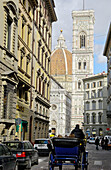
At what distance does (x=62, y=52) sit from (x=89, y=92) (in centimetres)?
8673

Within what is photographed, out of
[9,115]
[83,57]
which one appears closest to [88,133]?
[83,57]

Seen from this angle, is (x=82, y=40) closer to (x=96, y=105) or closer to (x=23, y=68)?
(x=96, y=105)

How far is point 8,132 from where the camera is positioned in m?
23.6

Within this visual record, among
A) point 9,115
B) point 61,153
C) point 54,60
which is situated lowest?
point 61,153

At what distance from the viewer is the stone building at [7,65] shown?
2216 cm

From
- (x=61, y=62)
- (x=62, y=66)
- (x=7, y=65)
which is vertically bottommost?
(x=7, y=65)

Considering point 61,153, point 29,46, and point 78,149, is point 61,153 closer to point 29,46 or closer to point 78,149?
point 78,149

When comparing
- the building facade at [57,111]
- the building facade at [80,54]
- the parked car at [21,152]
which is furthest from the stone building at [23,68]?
the building facade at [57,111]

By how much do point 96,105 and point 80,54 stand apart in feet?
96.9

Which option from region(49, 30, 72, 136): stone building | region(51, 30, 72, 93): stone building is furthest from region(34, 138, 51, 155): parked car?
region(51, 30, 72, 93): stone building

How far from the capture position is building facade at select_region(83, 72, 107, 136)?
9369 cm

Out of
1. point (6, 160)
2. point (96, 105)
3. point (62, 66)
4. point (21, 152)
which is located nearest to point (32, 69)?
point (21, 152)

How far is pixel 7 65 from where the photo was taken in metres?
23.4

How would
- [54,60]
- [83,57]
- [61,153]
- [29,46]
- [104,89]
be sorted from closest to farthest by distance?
1. [61,153]
2. [29,46]
3. [104,89]
4. [83,57]
5. [54,60]
